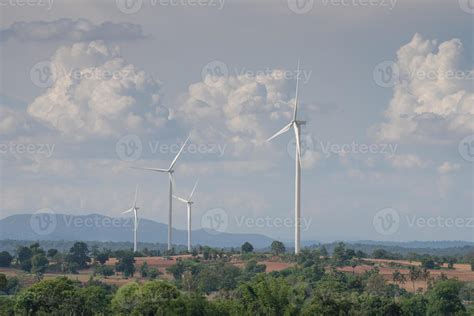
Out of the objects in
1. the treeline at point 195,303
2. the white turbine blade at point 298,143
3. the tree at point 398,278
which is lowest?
the treeline at point 195,303

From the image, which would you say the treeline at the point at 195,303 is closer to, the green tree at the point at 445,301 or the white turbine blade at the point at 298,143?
the green tree at the point at 445,301

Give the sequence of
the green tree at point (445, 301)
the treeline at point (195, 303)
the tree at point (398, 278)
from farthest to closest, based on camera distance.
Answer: the tree at point (398, 278)
the green tree at point (445, 301)
the treeline at point (195, 303)

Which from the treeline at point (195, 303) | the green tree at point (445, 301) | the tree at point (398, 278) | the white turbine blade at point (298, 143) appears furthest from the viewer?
the tree at point (398, 278)

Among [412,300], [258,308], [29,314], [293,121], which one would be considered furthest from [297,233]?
[29,314]

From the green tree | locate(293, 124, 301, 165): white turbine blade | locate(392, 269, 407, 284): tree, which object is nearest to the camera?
the green tree

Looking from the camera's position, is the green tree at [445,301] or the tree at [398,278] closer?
the green tree at [445,301]

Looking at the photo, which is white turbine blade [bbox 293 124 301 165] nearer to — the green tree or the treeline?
the treeline

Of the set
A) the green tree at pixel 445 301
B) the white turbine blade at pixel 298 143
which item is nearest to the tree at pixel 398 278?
the white turbine blade at pixel 298 143

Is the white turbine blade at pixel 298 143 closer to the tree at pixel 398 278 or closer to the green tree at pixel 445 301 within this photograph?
the tree at pixel 398 278

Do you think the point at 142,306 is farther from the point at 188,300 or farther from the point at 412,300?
the point at 412,300

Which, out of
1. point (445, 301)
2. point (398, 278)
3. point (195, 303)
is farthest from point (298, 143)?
point (195, 303)

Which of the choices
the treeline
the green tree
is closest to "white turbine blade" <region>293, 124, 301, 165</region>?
the treeline

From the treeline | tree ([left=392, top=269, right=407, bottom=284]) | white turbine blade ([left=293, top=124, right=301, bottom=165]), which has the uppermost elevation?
white turbine blade ([left=293, top=124, right=301, bottom=165])

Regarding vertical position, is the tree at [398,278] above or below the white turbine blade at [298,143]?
below
